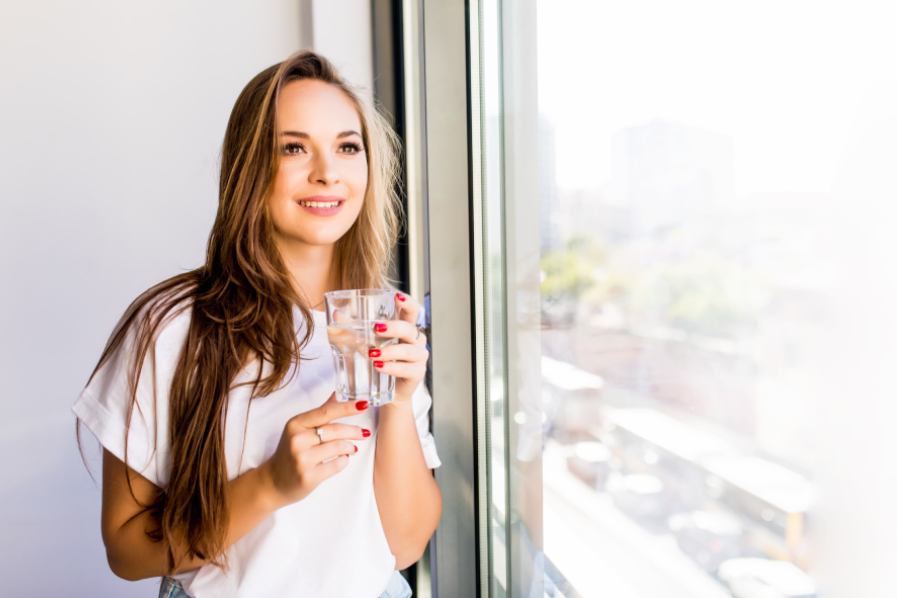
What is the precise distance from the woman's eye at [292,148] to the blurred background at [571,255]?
359mm

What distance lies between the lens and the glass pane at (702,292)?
46 centimetres

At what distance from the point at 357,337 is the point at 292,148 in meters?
0.38

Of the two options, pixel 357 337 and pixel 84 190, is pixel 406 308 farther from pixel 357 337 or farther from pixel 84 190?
pixel 84 190

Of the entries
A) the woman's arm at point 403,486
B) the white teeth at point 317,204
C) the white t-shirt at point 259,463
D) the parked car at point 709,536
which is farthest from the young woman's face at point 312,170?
the parked car at point 709,536

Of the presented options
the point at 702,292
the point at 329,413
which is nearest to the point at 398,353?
the point at 329,413

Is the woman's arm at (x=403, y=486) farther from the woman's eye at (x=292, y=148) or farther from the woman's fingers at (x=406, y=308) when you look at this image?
the woman's eye at (x=292, y=148)

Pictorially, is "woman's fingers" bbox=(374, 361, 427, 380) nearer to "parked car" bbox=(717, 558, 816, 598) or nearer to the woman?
the woman

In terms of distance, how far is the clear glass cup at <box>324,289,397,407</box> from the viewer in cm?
84

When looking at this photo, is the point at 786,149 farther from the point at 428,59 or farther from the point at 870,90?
the point at 428,59

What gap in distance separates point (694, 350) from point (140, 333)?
2.52 ft

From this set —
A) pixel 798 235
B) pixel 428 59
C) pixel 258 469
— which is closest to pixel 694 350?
pixel 798 235

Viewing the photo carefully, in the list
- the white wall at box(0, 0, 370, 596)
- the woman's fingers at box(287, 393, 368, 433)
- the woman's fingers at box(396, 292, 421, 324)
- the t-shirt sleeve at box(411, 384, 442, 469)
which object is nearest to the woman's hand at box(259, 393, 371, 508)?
the woman's fingers at box(287, 393, 368, 433)

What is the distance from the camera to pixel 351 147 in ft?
3.66

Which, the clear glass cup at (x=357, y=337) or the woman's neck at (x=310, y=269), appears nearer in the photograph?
the clear glass cup at (x=357, y=337)
